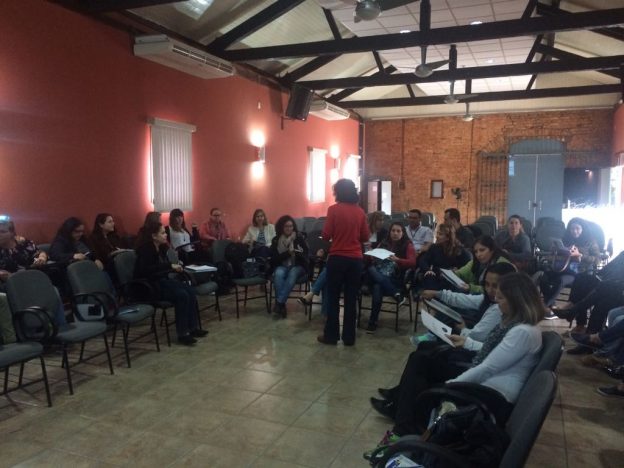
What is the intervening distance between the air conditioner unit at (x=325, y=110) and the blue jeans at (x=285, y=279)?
5.31m

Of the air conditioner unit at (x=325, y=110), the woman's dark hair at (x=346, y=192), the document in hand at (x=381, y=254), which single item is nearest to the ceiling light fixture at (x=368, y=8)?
the woman's dark hair at (x=346, y=192)

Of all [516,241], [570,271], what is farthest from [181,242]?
[570,271]

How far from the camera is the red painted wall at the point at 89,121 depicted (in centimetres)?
471

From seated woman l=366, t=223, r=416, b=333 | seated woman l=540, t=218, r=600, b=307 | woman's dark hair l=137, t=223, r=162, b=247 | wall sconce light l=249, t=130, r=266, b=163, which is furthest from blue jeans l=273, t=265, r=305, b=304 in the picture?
wall sconce light l=249, t=130, r=266, b=163

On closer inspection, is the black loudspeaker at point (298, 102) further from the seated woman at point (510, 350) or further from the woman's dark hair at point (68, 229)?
the seated woman at point (510, 350)

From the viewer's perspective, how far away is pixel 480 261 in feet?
13.6

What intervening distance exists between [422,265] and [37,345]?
3631mm

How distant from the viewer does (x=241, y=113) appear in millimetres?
8305

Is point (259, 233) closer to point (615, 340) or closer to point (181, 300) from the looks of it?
point (181, 300)

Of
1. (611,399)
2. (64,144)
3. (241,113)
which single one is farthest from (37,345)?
(241,113)

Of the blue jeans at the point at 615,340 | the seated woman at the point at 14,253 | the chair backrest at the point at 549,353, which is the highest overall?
the seated woman at the point at 14,253

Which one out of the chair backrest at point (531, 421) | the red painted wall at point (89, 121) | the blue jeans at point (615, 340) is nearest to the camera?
the chair backrest at point (531, 421)

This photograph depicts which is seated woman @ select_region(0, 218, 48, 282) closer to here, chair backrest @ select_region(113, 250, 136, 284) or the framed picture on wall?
chair backrest @ select_region(113, 250, 136, 284)

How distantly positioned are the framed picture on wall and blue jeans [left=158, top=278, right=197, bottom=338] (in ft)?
32.1
